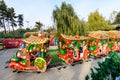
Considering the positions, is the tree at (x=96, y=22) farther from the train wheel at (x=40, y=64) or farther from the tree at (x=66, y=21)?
the train wheel at (x=40, y=64)

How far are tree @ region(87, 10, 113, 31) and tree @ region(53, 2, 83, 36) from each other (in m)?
11.7

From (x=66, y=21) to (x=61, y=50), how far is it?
10966 millimetres

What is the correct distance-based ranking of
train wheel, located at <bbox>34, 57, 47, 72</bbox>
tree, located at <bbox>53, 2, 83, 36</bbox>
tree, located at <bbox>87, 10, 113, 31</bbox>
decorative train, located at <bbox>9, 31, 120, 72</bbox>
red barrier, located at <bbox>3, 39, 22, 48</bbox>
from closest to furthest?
train wheel, located at <bbox>34, 57, 47, 72</bbox>, decorative train, located at <bbox>9, 31, 120, 72</bbox>, tree, located at <bbox>53, 2, 83, 36</bbox>, red barrier, located at <bbox>3, 39, 22, 48</bbox>, tree, located at <bbox>87, 10, 113, 31</bbox>

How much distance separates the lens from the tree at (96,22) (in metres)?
32.3

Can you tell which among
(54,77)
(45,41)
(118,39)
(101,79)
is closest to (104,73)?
(101,79)

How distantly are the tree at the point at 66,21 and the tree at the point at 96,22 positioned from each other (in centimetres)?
1167

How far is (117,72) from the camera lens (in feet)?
7.79

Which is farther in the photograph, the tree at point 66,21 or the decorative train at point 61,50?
the tree at point 66,21

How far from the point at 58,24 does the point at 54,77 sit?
43.6ft

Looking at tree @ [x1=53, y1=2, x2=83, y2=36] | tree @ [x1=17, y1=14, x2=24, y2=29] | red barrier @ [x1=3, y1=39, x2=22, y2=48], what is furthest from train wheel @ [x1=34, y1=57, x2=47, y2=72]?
tree @ [x1=17, y1=14, x2=24, y2=29]

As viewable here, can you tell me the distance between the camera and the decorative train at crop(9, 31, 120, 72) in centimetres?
863

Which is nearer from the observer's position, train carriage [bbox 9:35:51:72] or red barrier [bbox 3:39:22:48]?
train carriage [bbox 9:35:51:72]

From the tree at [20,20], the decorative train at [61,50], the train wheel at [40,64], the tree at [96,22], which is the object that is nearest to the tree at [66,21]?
the decorative train at [61,50]

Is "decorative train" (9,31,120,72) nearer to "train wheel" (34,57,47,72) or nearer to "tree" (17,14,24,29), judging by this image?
"train wheel" (34,57,47,72)
